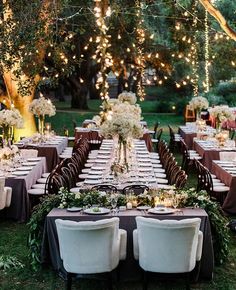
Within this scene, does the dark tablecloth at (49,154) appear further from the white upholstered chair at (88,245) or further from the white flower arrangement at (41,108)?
the white upholstered chair at (88,245)

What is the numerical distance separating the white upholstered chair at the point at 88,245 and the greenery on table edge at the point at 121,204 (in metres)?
0.88

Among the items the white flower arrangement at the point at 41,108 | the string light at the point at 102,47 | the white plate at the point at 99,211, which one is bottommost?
the white plate at the point at 99,211

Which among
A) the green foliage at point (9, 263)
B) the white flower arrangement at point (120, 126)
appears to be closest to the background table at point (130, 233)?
the green foliage at point (9, 263)

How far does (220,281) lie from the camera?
6441mm

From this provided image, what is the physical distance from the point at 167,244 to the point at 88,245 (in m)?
0.78

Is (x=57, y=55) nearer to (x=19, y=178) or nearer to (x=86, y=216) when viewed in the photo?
(x=19, y=178)

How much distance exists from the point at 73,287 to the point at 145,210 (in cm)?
118

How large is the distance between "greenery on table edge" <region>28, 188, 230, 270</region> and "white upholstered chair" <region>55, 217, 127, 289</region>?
0.88 meters

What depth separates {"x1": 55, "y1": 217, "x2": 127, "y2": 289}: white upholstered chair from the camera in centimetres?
571

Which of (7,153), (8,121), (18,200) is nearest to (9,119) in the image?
(8,121)

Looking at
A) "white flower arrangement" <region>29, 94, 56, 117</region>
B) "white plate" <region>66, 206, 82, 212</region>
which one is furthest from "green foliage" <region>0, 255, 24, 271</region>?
"white flower arrangement" <region>29, 94, 56, 117</region>

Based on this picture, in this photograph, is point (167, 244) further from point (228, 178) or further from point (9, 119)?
point (9, 119)

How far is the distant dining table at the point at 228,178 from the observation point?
9.38 m

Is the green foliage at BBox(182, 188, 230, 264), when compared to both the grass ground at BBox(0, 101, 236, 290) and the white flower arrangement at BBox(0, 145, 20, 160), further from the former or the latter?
the white flower arrangement at BBox(0, 145, 20, 160)
